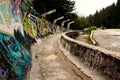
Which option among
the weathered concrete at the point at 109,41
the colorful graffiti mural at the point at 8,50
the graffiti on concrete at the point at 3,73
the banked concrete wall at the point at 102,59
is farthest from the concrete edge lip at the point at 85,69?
the weathered concrete at the point at 109,41

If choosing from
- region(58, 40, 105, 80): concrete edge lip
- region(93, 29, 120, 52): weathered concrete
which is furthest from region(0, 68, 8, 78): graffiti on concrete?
region(93, 29, 120, 52): weathered concrete

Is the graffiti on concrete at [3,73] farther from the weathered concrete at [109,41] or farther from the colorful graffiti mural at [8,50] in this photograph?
the weathered concrete at [109,41]

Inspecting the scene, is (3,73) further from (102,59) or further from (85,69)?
(85,69)

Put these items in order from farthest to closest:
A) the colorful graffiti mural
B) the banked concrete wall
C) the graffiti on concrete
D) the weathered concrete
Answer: the weathered concrete
the banked concrete wall
the colorful graffiti mural
the graffiti on concrete

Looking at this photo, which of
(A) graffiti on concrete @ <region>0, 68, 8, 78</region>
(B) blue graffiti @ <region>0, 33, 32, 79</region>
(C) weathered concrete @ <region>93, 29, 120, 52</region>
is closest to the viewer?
(A) graffiti on concrete @ <region>0, 68, 8, 78</region>

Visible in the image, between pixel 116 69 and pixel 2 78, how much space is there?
3.68m

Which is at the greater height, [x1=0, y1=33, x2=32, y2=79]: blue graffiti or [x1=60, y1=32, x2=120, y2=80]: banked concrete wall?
[x1=0, y1=33, x2=32, y2=79]: blue graffiti

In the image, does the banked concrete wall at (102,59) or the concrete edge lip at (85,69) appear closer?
the banked concrete wall at (102,59)

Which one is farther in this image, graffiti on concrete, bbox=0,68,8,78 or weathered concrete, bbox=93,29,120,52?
weathered concrete, bbox=93,29,120,52

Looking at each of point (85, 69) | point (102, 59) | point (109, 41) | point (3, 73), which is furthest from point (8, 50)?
point (109, 41)

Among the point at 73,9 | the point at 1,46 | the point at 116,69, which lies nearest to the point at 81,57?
the point at 116,69

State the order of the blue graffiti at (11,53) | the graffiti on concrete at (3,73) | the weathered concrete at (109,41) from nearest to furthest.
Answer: the graffiti on concrete at (3,73) < the blue graffiti at (11,53) < the weathered concrete at (109,41)

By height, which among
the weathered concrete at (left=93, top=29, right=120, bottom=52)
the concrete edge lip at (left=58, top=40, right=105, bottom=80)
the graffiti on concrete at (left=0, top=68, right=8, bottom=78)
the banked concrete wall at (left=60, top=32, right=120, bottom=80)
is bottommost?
the weathered concrete at (left=93, top=29, right=120, bottom=52)

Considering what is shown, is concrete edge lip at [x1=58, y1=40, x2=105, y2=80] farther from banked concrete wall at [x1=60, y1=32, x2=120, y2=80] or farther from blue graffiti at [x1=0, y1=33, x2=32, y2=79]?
blue graffiti at [x1=0, y1=33, x2=32, y2=79]
